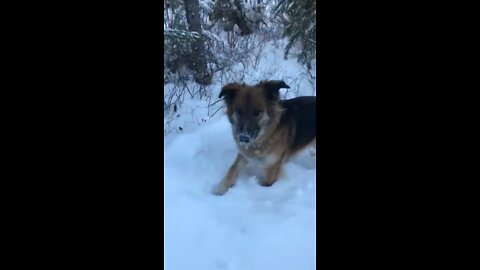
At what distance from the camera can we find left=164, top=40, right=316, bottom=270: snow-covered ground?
7.51 feet

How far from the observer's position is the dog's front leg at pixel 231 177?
11.1 ft

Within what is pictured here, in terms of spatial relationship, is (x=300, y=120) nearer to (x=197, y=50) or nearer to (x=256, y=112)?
(x=256, y=112)

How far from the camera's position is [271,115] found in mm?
3646

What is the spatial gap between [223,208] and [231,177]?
57cm

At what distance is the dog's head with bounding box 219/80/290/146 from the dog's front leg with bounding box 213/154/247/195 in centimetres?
23

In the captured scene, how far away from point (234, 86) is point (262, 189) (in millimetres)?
946

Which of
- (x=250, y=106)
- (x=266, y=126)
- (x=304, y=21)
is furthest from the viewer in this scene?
(x=304, y=21)

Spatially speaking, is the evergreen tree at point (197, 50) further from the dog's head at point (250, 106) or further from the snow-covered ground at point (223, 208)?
the dog's head at point (250, 106)

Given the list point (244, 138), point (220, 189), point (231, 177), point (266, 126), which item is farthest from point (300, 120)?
point (220, 189)

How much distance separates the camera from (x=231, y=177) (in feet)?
11.6
